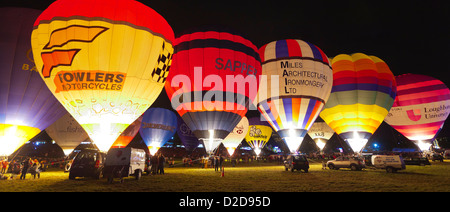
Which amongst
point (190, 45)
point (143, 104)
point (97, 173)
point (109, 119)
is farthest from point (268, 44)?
point (97, 173)

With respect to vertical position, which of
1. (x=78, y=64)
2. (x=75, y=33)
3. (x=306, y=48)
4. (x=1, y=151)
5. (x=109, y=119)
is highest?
(x=306, y=48)

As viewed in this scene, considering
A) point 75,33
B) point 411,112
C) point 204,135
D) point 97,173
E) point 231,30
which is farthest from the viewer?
point 411,112

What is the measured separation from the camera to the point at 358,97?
19891mm

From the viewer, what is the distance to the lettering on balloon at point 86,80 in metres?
10.3

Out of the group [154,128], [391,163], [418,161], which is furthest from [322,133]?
[154,128]

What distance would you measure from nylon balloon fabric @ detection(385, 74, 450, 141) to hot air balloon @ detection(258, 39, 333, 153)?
13.2m

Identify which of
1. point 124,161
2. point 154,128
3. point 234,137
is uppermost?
point 154,128

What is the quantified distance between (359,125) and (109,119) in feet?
61.3

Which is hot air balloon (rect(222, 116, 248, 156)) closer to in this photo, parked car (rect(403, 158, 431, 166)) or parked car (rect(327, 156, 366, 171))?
parked car (rect(327, 156, 366, 171))

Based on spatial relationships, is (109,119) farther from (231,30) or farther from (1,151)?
(231,30)

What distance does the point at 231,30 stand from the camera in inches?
621

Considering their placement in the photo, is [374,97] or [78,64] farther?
[374,97]

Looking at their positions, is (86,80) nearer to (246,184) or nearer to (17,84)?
(17,84)

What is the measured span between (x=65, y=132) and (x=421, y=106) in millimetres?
35422
